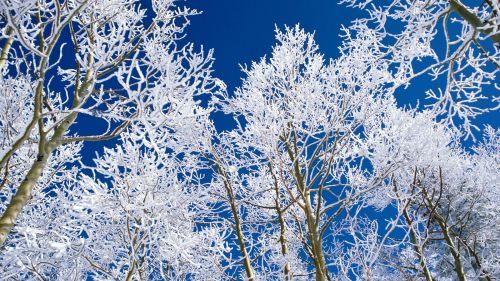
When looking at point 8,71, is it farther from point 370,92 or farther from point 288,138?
point 370,92

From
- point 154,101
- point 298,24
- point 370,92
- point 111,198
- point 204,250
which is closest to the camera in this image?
point 154,101

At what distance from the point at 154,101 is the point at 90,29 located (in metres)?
2.97

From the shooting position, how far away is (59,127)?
139 inches

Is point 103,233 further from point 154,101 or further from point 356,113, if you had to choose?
point 356,113

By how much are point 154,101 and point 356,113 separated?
3.71m

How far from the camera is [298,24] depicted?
705 cm

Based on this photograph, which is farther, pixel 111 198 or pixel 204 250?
pixel 204 250

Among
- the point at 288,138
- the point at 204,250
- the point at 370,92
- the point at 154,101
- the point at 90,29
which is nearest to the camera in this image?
the point at 154,101

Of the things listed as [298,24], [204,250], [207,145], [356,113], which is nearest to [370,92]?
[356,113]

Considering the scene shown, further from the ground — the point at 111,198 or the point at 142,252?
the point at 111,198

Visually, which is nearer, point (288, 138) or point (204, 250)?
point (288, 138)

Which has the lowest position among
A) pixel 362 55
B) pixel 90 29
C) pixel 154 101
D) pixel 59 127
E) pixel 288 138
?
pixel 154 101

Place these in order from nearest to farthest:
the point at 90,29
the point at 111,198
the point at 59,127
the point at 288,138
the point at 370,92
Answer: the point at 59,127 → the point at 90,29 → the point at 111,198 → the point at 370,92 → the point at 288,138

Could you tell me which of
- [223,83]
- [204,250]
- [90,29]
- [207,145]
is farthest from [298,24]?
[204,250]
